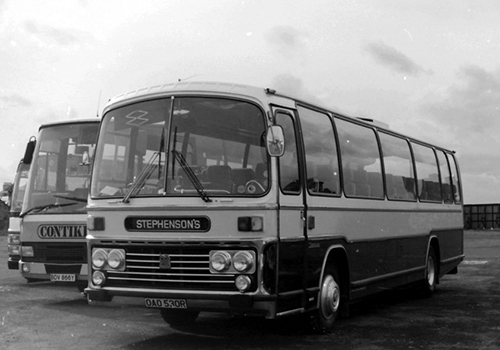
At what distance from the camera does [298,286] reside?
8.46 metres

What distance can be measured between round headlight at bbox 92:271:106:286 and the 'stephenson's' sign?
0.62 m

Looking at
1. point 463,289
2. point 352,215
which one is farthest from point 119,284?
point 463,289

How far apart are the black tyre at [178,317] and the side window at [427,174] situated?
5586 millimetres

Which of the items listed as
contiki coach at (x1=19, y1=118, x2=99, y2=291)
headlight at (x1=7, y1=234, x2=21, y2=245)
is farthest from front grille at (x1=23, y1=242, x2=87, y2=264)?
headlight at (x1=7, y1=234, x2=21, y2=245)

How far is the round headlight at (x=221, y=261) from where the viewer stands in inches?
308

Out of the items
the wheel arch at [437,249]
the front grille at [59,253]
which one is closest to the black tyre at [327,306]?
the front grille at [59,253]

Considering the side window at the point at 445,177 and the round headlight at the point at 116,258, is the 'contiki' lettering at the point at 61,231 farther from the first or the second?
the side window at the point at 445,177

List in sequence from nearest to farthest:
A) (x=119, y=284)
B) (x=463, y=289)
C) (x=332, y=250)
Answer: (x=119, y=284), (x=332, y=250), (x=463, y=289)

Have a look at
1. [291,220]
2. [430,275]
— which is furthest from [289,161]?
[430,275]

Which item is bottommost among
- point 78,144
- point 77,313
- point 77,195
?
point 77,313

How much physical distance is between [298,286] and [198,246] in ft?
4.32

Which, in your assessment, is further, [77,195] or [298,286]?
[77,195]

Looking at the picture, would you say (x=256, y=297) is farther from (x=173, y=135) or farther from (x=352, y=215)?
(x=352, y=215)

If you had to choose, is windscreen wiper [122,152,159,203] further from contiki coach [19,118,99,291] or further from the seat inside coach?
contiki coach [19,118,99,291]
